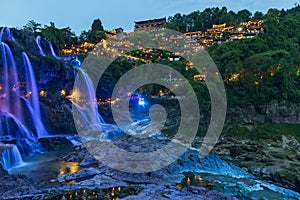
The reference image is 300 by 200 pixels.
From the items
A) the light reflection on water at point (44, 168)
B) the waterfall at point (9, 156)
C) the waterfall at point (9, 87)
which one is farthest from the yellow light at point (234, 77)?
the waterfall at point (9, 156)

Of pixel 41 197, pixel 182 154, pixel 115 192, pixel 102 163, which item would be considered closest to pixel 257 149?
pixel 182 154

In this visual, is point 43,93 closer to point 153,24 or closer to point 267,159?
point 267,159

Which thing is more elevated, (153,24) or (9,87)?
(153,24)

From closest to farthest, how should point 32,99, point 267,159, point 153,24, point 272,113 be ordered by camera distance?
point 267,159 → point 32,99 → point 272,113 → point 153,24

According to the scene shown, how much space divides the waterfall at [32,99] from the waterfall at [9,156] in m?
8.27

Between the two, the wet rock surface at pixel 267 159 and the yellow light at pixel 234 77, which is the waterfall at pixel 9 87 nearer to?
the wet rock surface at pixel 267 159

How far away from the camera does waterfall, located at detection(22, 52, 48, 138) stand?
26948 millimetres

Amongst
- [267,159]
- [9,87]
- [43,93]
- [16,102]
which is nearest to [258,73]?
[267,159]

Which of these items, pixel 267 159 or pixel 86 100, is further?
pixel 86 100

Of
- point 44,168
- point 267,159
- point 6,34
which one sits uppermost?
point 6,34

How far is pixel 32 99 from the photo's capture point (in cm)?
2944

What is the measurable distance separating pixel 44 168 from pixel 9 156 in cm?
317

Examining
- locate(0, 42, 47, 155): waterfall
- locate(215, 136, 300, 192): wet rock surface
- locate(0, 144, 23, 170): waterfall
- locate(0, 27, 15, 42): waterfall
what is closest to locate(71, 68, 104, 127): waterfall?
locate(0, 42, 47, 155): waterfall

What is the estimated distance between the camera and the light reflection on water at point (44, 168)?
46.3 feet
